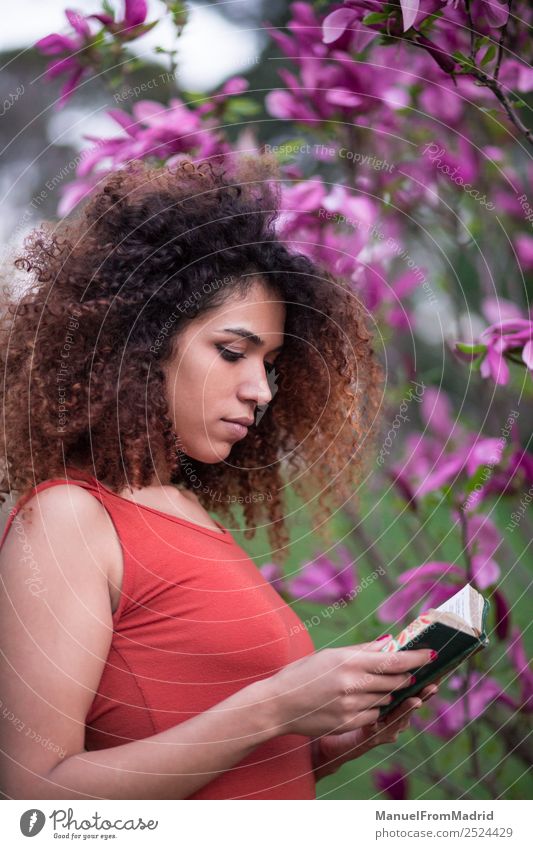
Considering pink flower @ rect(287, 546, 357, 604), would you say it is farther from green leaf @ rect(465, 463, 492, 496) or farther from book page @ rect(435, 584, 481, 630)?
book page @ rect(435, 584, 481, 630)

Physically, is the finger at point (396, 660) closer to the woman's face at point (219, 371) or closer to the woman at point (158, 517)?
the woman at point (158, 517)

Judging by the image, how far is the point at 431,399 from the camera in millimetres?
835

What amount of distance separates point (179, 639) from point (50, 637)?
0.27ft

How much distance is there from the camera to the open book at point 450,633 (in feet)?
1.59

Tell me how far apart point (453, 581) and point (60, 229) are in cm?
47

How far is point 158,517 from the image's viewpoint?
0.56 metres

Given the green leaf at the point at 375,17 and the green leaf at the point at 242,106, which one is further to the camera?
the green leaf at the point at 242,106

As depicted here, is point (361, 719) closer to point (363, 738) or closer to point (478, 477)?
point (363, 738)

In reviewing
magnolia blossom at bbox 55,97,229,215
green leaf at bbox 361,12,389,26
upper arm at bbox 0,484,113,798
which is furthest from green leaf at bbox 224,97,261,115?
upper arm at bbox 0,484,113,798

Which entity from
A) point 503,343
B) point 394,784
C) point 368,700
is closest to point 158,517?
point 368,700

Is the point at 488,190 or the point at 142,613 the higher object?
the point at 488,190

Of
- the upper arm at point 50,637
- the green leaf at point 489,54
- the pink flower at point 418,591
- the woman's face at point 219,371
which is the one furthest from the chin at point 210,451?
the green leaf at point 489,54

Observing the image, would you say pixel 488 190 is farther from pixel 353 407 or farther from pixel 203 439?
pixel 203 439
